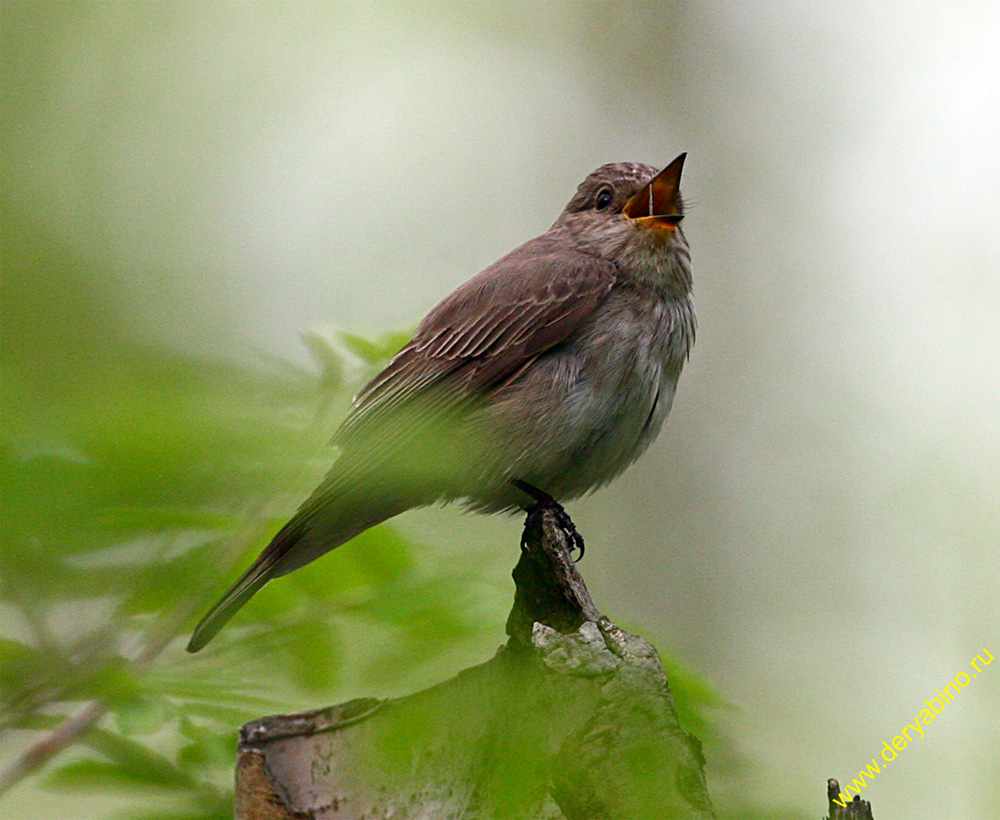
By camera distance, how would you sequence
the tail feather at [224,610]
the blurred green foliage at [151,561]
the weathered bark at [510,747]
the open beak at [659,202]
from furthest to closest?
the open beak at [659,202], the weathered bark at [510,747], the tail feather at [224,610], the blurred green foliage at [151,561]

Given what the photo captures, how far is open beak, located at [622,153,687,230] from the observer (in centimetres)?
281

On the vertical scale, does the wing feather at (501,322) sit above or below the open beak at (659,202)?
below

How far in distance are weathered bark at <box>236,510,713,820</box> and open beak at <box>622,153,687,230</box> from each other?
69.4 inches

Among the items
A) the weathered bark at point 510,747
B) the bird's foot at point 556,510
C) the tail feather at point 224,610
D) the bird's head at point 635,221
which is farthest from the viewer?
the bird's head at point 635,221

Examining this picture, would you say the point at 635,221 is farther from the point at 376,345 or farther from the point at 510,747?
the point at 510,747

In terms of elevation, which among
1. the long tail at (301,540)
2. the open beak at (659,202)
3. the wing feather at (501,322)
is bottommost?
the long tail at (301,540)

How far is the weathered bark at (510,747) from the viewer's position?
72 cm

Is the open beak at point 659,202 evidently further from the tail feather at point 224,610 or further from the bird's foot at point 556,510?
the tail feather at point 224,610

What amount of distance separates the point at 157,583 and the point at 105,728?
22 centimetres

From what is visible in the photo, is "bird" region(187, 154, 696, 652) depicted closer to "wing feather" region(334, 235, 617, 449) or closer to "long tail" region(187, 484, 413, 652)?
"wing feather" region(334, 235, 617, 449)

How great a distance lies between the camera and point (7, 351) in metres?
0.44

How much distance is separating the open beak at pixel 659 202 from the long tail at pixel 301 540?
1.52m

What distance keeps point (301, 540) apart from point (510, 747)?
0.54m

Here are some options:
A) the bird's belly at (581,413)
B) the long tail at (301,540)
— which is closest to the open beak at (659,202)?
the bird's belly at (581,413)
